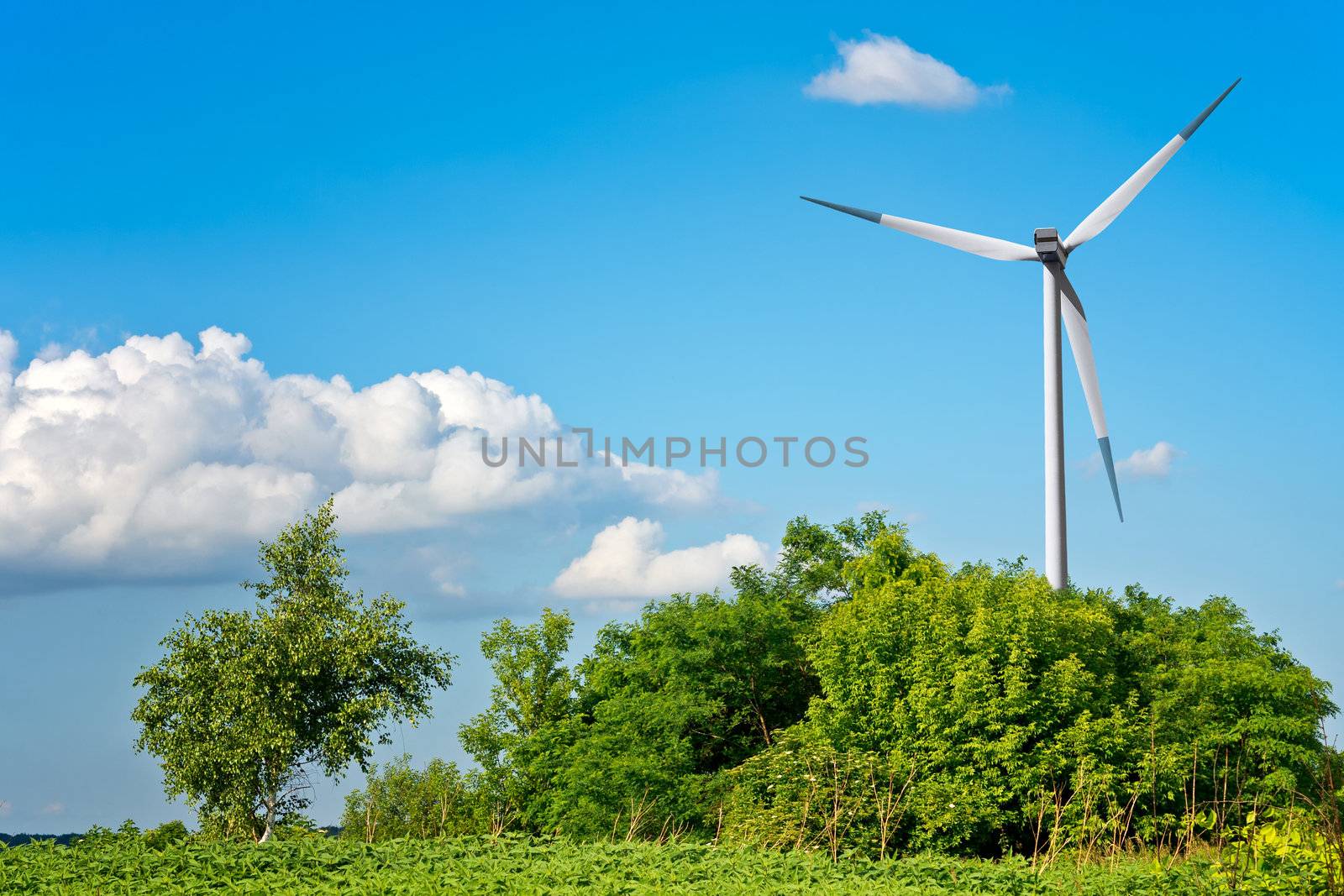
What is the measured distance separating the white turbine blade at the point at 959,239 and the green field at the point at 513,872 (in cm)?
2472

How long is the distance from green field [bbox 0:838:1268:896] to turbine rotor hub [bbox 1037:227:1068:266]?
950 inches

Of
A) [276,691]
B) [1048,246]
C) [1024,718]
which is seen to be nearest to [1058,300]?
[1048,246]

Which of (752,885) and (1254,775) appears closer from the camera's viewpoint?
(752,885)

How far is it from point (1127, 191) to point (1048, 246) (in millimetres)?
2668

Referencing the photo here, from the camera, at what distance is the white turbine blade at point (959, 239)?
36.8m

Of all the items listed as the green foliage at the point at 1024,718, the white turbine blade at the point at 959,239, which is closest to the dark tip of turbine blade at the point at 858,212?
the white turbine blade at the point at 959,239

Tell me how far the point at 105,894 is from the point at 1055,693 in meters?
24.4

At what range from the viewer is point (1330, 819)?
10.4m

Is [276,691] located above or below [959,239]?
below

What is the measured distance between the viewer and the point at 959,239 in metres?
36.9

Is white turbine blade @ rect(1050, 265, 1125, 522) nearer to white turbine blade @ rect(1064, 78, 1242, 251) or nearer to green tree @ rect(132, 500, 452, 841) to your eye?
white turbine blade @ rect(1064, 78, 1242, 251)

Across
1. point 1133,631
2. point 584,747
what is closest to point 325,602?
point 584,747

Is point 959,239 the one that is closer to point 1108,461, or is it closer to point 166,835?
point 1108,461

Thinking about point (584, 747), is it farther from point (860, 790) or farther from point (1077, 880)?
point (1077, 880)
